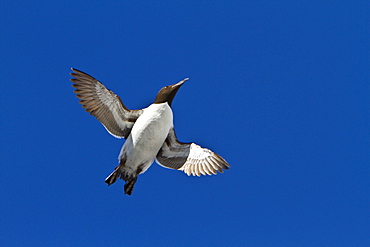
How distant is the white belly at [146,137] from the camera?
1512 centimetres

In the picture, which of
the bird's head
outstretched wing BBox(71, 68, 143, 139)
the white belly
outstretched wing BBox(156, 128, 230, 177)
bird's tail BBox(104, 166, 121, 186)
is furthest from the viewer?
outstretched wing BBox(156, 128, 230, 177)

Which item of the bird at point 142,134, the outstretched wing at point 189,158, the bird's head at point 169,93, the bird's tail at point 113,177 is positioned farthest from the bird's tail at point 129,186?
the bird's head at point 169,93

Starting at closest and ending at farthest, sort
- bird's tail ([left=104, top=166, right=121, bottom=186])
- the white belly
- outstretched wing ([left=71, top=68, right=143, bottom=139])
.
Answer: the white belly → bird's tail ([left=104, top=166, right=121, bottom=186]) → outstretched wing ([left=71, top=68, right=143, bottom=139])

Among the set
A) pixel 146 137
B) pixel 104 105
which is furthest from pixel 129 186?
pixel 104 105

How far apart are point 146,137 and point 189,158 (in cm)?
192

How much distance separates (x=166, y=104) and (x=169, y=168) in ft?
6.69

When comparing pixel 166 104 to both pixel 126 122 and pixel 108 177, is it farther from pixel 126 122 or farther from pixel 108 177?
pixel 108 177

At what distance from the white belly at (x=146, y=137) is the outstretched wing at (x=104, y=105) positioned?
524mm

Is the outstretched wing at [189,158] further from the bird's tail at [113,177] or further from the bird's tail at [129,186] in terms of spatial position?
the bird's tail at [113,177]

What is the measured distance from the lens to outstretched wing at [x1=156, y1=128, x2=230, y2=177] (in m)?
16.1

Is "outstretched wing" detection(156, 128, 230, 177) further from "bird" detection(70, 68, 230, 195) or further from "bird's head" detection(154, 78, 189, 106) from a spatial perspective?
"bird's head" detection(154, 78, 189, 106)

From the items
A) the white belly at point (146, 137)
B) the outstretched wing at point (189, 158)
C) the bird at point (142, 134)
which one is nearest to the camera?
the white belly at point (146, 137)

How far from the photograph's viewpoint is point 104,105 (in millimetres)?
15773

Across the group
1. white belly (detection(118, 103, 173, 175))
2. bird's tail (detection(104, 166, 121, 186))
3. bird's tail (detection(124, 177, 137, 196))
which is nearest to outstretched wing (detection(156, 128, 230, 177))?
white belly (detection(118, 103, 173, 175))
